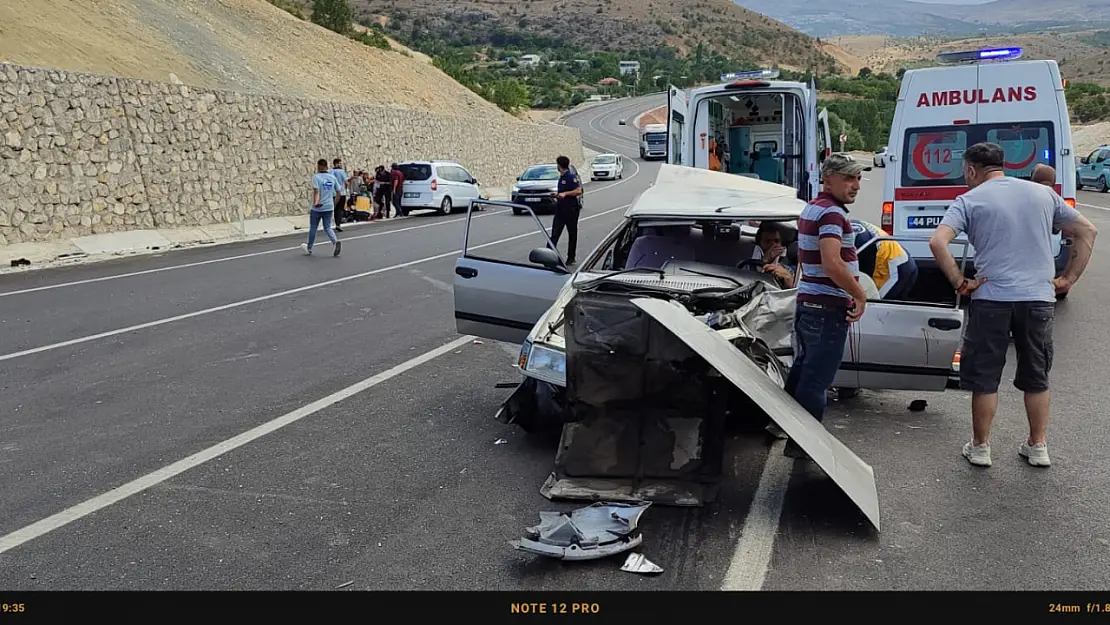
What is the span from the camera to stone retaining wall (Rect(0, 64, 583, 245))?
677 inches

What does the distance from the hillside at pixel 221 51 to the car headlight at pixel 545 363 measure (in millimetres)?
19672

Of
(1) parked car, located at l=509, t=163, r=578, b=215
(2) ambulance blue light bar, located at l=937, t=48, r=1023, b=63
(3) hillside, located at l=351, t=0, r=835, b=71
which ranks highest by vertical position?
(3) hillside, located at l=351, t=0, r=835, b=71

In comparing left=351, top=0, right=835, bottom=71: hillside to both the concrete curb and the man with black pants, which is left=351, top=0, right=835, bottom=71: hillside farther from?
the man with black pants

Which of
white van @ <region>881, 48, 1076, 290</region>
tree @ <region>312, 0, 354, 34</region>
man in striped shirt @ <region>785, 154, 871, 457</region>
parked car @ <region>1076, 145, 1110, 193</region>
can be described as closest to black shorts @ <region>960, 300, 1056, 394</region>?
man in striped shirt @ <region>785, 154, 871, 457</region>

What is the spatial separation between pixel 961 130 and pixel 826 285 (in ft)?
21.1

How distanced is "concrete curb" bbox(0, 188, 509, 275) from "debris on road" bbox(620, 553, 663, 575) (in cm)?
1423

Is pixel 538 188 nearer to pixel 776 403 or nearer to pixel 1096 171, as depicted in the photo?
pixel 1096 171

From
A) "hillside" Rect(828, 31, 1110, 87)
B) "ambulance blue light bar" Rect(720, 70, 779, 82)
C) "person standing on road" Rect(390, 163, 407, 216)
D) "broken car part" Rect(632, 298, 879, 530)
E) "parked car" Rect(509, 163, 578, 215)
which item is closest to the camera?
"broken car part" Rect(632, 298, 879, 530)

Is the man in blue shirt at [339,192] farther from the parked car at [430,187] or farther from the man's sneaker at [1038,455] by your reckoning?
the man's sneaker at [1038,455]

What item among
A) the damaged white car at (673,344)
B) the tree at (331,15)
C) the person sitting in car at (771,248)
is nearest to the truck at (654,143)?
the tree at (331,15)

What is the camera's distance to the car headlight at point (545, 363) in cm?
520

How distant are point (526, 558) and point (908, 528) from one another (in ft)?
6.14

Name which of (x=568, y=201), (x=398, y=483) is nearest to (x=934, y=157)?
(x=568, y=201)
